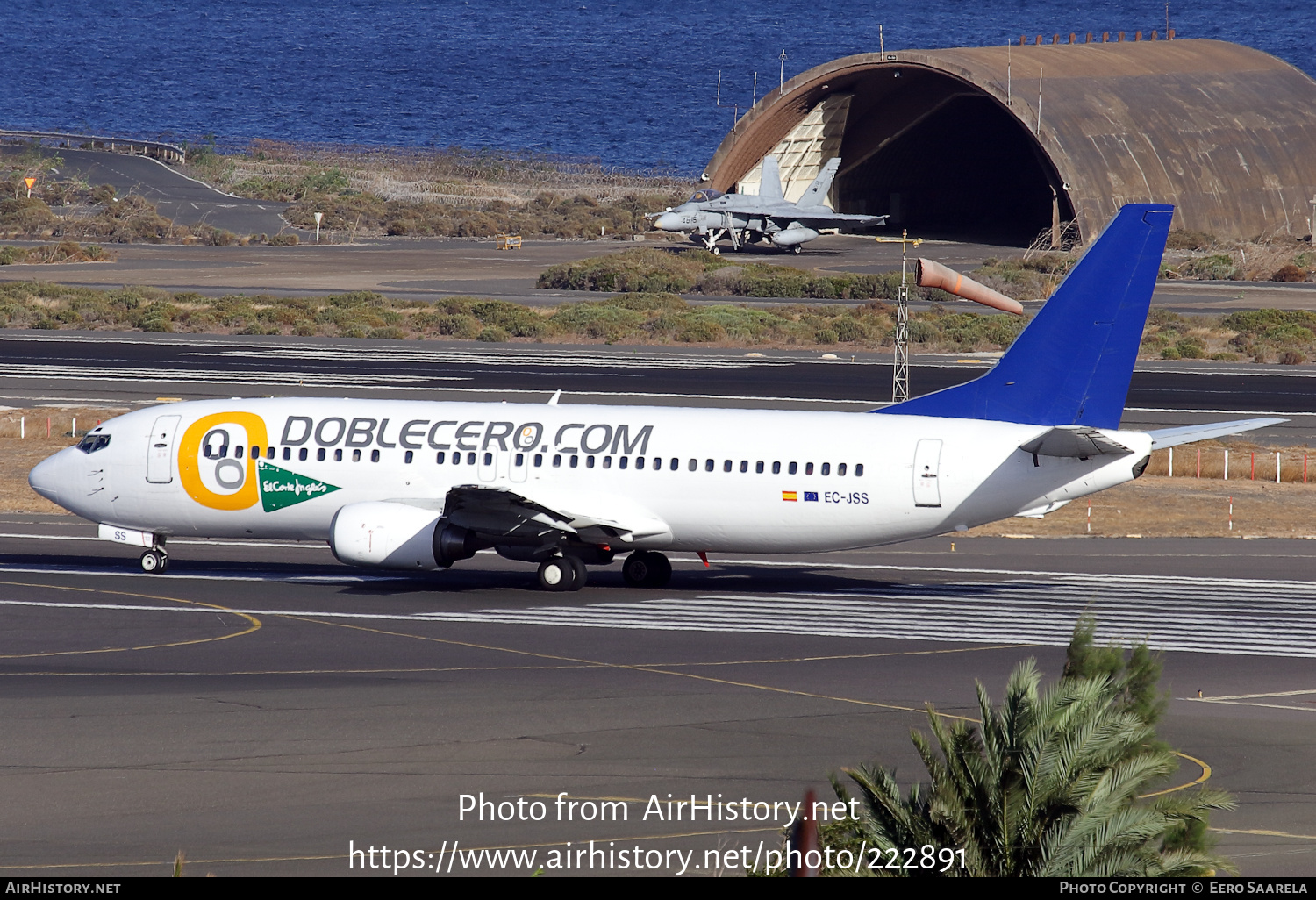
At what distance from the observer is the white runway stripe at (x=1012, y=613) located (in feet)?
93.0

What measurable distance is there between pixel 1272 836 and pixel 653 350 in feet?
199

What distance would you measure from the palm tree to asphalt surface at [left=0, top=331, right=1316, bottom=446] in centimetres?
4507

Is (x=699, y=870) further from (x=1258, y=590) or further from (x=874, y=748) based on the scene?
(x=1258, y=590)

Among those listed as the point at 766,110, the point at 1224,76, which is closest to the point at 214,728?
the point at 766,110

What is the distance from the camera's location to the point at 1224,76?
387 feet

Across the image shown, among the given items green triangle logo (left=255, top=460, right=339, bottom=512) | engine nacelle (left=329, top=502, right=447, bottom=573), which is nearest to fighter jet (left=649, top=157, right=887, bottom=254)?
green triangle logo (left=255, top=460, right=339, bottom=512)

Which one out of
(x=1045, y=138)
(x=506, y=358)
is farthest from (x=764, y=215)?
(x=506, y=358)

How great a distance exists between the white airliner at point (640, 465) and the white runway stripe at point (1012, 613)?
1.46 meters

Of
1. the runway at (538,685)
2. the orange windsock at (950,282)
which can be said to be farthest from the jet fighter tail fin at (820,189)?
the runway at (538,685)

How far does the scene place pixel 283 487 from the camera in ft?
109

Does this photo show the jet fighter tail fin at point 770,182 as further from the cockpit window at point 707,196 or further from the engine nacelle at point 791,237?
the cockpit window at point 707,196

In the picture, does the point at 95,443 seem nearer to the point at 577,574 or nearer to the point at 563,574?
the point at 563,574

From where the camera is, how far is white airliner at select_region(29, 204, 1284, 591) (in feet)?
98.5

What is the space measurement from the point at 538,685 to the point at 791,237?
95.3 m
